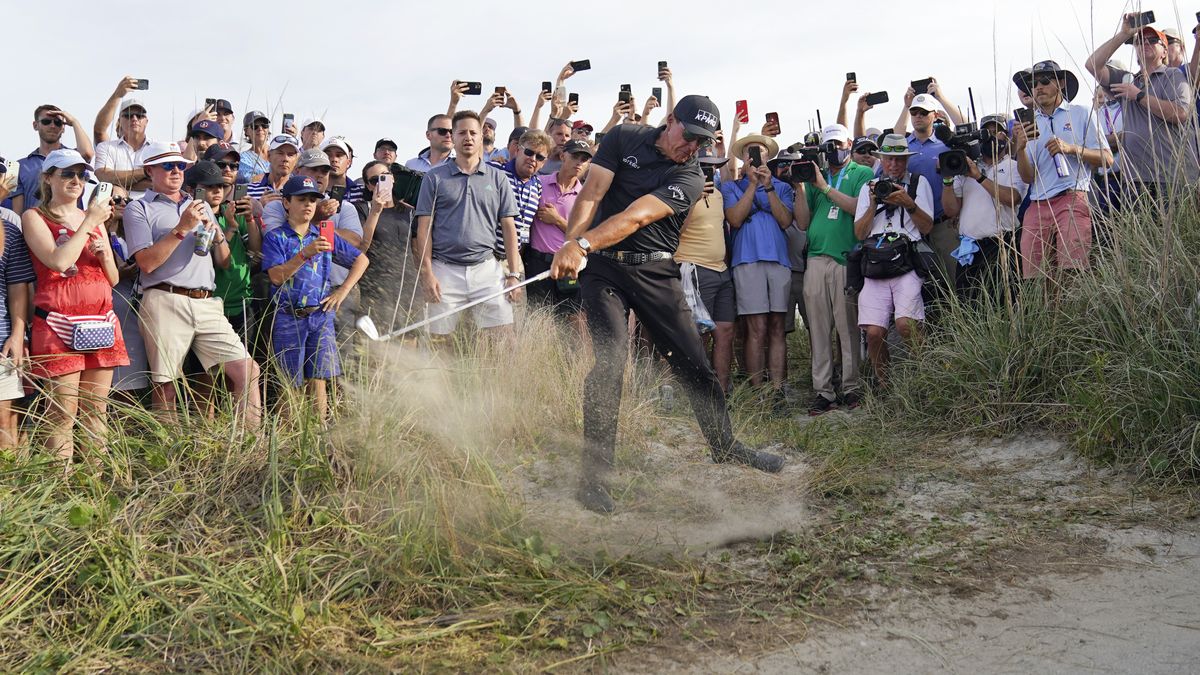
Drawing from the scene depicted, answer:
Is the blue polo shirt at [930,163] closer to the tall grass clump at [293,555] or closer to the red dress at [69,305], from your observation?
the tall grass clump at [293,555]

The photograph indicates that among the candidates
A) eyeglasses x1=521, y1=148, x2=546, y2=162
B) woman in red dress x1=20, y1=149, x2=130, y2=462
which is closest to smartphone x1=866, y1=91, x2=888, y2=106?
eyeglasses x1=521, y1=148, x2=546, y2=162

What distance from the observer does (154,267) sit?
5.55m

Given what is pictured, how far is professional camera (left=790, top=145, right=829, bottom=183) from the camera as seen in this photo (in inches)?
320

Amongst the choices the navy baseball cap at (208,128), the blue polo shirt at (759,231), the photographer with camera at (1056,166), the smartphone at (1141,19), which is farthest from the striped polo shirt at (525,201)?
the smartphone at (1141,19)

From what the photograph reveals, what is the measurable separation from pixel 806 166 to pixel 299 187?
4019 millimetres

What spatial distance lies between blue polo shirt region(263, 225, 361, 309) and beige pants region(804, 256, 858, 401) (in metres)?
4.04

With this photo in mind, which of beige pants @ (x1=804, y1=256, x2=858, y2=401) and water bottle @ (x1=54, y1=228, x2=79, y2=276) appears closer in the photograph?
water bottle @ (x1=54, y1=228, x2=79, y2=276)

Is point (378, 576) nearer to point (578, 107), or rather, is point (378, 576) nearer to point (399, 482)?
point (399, 482)

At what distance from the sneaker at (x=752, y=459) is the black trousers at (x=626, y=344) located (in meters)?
0.05

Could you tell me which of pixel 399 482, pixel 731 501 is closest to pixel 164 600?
pixel 399 482

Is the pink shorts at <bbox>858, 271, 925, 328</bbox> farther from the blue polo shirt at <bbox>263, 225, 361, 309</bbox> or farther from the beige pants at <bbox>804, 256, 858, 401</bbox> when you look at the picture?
the blue polo shirt at <bbox>263, 225, 361, 309</bbox>

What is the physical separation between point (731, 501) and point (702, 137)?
1.92 m

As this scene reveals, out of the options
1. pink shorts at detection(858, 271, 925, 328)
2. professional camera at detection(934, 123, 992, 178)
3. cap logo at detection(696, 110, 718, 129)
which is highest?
cap logo at detection(696, 110, 718, 129)

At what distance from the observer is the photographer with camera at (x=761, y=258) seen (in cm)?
850
